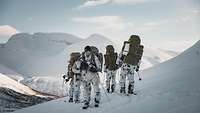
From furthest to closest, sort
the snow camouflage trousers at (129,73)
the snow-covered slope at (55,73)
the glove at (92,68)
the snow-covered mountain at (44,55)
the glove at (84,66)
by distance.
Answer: the snow-covered mountain at (44,55) < the snow-covered slope at (55,73) < the snow camouflage trousers at (129,73) < the glove at (84,66) < the glove at (92,68)

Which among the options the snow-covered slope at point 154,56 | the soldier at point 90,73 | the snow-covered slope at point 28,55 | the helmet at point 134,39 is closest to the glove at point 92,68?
the soldier at point 90,73

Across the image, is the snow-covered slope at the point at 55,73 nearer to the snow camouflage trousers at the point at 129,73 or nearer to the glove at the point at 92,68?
the snow camouflage trousers at the point at 129,73

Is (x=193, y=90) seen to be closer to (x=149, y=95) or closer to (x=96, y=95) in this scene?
(x=149, y=95)

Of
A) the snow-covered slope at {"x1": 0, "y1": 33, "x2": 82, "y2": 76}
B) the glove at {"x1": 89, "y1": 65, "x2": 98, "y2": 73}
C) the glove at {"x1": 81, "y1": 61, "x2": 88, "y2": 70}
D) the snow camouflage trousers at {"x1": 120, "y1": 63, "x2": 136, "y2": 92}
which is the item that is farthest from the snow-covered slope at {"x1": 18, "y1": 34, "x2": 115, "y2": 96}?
the glove at {"x1": 89, "y1": 65, "x2": 98, "y2": 73}

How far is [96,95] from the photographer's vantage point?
13094 mm

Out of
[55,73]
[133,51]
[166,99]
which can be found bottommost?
[55,73]

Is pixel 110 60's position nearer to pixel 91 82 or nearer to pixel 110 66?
pixel 110 66

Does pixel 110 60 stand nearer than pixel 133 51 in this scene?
No

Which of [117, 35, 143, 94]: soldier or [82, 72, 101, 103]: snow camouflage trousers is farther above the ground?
[117, 35, 143, 94]: soldier

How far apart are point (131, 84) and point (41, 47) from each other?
598ft

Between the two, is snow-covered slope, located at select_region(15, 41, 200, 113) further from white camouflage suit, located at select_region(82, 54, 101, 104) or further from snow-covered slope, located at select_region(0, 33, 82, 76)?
snow-covered slope, located at select_region(0, 33, 82, 76)

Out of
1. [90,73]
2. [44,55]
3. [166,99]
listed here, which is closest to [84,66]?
[90,73]

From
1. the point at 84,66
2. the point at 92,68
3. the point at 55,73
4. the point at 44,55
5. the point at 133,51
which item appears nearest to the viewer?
the point at 92,68

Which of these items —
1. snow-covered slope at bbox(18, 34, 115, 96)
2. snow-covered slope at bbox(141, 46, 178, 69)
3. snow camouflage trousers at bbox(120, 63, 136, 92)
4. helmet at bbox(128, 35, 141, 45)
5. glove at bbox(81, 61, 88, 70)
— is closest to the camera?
glove at bbox(81, 61, 88, 70)
